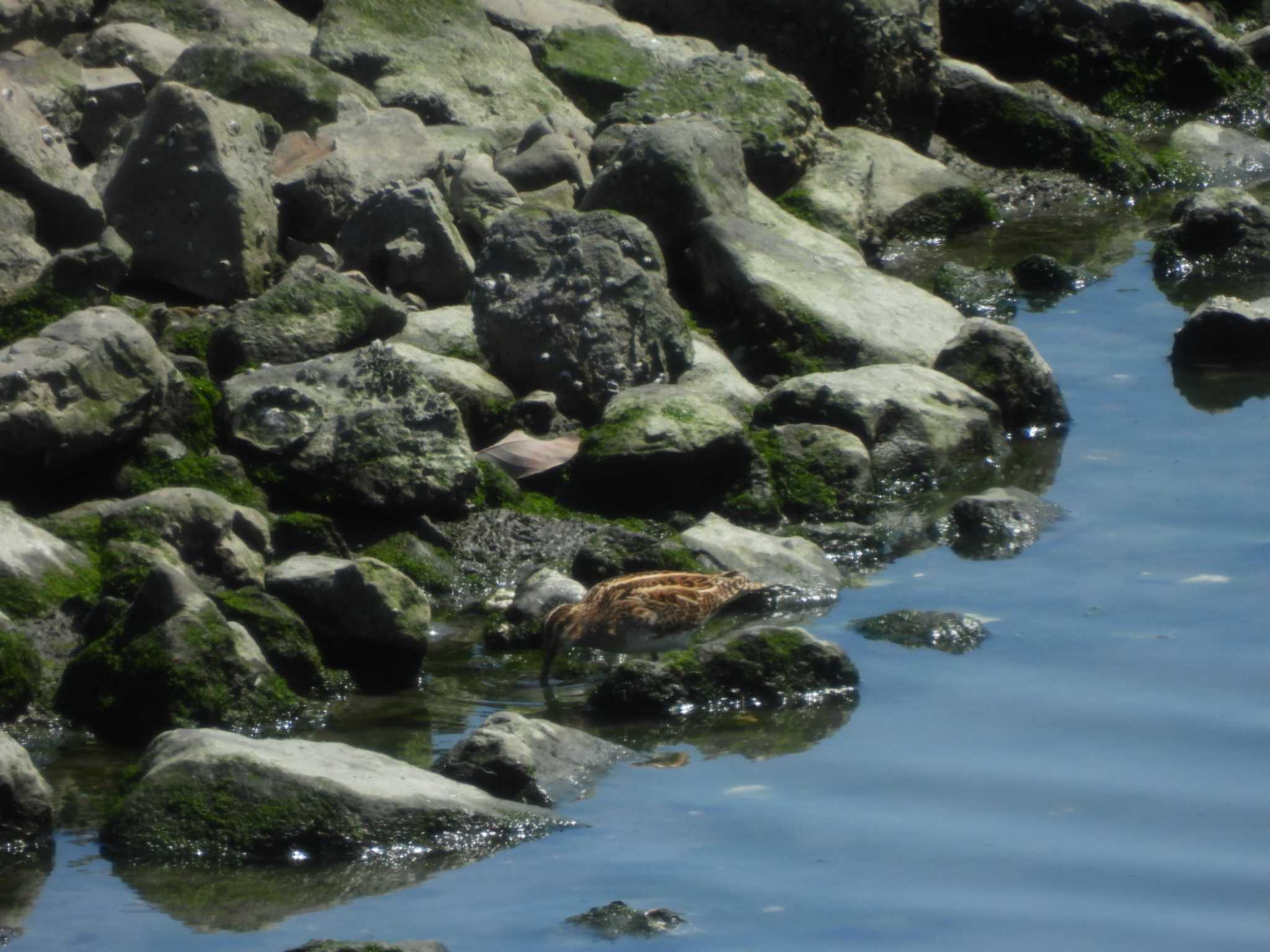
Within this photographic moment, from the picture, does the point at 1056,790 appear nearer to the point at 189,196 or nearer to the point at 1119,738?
the point at 1119,738

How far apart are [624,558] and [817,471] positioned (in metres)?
1.89

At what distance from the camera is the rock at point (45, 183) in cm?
1145

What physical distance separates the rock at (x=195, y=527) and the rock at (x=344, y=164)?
4317 mm

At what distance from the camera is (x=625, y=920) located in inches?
223

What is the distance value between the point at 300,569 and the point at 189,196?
4471 mm

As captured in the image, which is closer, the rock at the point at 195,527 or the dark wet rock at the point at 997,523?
Answer: the rock at the point at 195,527

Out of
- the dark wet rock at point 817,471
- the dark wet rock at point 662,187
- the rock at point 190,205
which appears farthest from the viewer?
the dark wet rock at point 662,187

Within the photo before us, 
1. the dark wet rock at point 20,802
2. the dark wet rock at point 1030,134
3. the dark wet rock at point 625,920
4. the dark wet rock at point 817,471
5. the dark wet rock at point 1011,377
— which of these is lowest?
the dark wet rock at point 20,802

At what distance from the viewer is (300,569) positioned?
838 centimetres

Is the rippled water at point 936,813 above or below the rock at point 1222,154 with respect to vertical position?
below

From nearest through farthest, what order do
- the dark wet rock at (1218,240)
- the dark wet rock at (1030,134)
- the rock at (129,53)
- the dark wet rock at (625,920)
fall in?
the dark wet rock at (625,920) → the rock at (129,53) → the dark wet rock at (1218,240) → the dark wet rock at (1030,134)

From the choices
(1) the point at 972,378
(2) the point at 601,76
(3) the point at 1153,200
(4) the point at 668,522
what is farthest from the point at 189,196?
(3) the point at 1153,200

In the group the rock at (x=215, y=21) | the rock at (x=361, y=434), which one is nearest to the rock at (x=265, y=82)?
the rock at (x=215, y=21)

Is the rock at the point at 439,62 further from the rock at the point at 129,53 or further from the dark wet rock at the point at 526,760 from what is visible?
the dark wet rock at the point at 526,760
